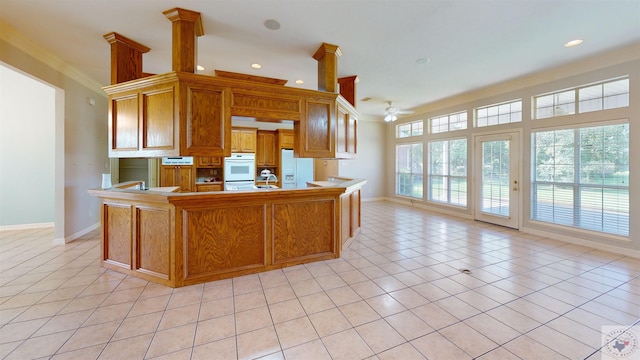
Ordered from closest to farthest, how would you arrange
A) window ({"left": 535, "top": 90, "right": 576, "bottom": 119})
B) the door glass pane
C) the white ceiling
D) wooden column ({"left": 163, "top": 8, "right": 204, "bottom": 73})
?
1. the white ceiling
2. wooden column ({"left": 163, "top": 8, "right": 204, "bottom": 73})
3. window ({"left": 535, "top": 90, "right": 576, "bottom": 119})
4. the door glass pane

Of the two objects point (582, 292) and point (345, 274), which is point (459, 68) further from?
point (345, 274)

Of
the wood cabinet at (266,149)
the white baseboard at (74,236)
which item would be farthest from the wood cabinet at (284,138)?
the white baseboard at (74,236)

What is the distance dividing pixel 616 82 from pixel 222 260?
19.6ft

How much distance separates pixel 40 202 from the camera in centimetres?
466

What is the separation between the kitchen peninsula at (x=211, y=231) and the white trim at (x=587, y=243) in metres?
3.94

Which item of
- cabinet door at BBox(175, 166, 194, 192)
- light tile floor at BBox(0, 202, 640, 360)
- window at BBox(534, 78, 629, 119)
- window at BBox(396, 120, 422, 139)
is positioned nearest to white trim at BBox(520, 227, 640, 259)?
light tile floor at BBox(0, 202, 640, 360)

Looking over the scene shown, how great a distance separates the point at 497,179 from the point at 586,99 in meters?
1.85

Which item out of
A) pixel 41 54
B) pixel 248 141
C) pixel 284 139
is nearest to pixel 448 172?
pixel 284 139

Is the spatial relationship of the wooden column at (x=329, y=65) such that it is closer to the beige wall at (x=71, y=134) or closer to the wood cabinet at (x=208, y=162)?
the wood cabinet at (x=208, y=162)

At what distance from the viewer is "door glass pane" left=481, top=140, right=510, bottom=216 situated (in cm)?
491

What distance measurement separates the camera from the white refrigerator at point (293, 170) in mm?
6598

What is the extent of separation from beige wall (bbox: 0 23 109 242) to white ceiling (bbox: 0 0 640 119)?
0.83 feet

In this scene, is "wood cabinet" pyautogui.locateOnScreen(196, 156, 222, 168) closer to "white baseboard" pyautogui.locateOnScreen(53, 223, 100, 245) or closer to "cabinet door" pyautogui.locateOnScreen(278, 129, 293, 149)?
"cabinet door" pyautogui.locateOnScreen(278, 129, 293, 149)

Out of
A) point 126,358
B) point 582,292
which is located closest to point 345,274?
point 126,358
